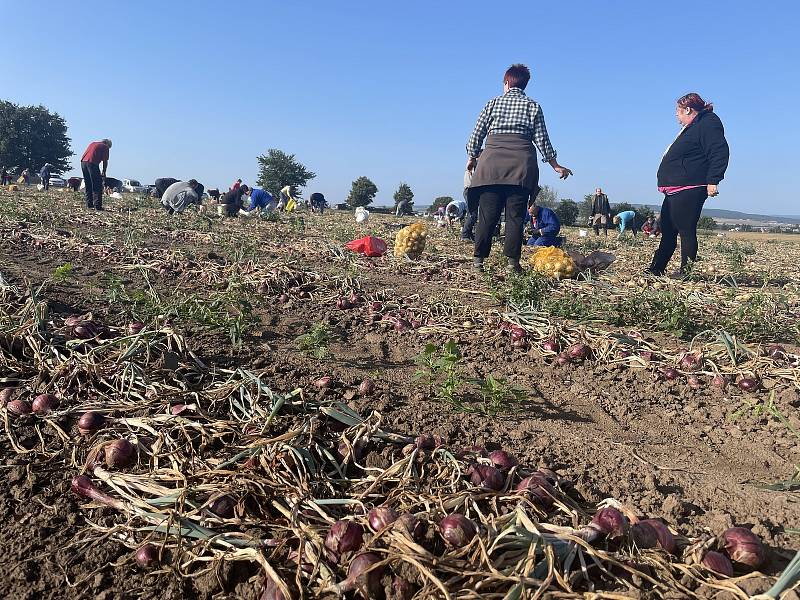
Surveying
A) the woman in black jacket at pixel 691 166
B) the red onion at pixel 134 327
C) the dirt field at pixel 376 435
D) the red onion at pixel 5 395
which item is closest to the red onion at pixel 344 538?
Answer: the dirt field at pixel 376 435

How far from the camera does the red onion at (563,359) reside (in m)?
3.06

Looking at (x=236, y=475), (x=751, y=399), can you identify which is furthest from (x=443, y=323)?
(x=236, y=475)

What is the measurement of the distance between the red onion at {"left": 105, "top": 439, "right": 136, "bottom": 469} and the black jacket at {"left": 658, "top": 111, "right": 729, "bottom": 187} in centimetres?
566

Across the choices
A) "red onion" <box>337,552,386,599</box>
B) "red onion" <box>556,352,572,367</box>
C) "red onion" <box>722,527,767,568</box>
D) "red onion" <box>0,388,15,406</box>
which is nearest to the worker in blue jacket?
"red onion" <box>556,352,572,367</box>

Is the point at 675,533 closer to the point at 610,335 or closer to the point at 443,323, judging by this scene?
the point at 610,335

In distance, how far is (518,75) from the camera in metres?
5.33

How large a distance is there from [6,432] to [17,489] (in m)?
0.40

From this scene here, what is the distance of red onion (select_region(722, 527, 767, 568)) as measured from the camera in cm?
135

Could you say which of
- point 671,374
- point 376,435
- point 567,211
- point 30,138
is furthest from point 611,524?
point 30,138

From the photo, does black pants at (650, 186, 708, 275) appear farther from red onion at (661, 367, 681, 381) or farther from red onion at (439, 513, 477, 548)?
red onion at (439, 513, 477, 548)

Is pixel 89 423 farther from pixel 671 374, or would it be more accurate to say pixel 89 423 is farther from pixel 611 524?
pixel 671 374

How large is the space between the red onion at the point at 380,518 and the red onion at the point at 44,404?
149 cm

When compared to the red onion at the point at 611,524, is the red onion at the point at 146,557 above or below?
below

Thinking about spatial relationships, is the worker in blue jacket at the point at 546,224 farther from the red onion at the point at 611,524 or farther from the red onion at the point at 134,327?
the red onion at the point at 611,524
